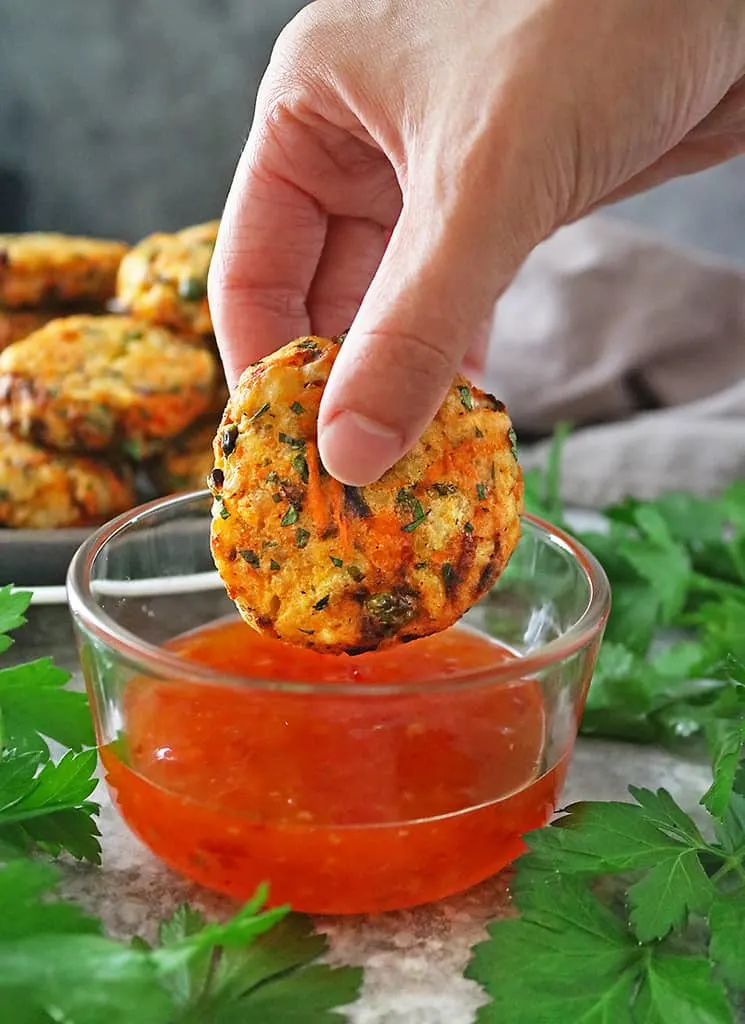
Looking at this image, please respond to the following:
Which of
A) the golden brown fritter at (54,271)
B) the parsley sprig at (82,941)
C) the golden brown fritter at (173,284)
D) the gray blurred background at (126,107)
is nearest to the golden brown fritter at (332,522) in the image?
the parsley sprig at (82,941)

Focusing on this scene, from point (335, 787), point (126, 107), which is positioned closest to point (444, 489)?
point (335, 787)

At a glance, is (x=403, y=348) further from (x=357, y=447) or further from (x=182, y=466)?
(x=182, y=466)

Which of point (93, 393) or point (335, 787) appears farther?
point (93, 393)

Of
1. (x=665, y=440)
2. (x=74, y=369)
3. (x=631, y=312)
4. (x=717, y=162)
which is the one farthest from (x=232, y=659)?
(x=631, y=312)

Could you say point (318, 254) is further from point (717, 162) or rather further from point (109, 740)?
point (109, 740)

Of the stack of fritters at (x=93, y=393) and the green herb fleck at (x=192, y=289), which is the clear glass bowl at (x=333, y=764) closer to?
the stack of fritters at (x=93, y=393)

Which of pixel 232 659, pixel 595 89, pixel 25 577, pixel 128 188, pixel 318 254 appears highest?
pixel 595 89
